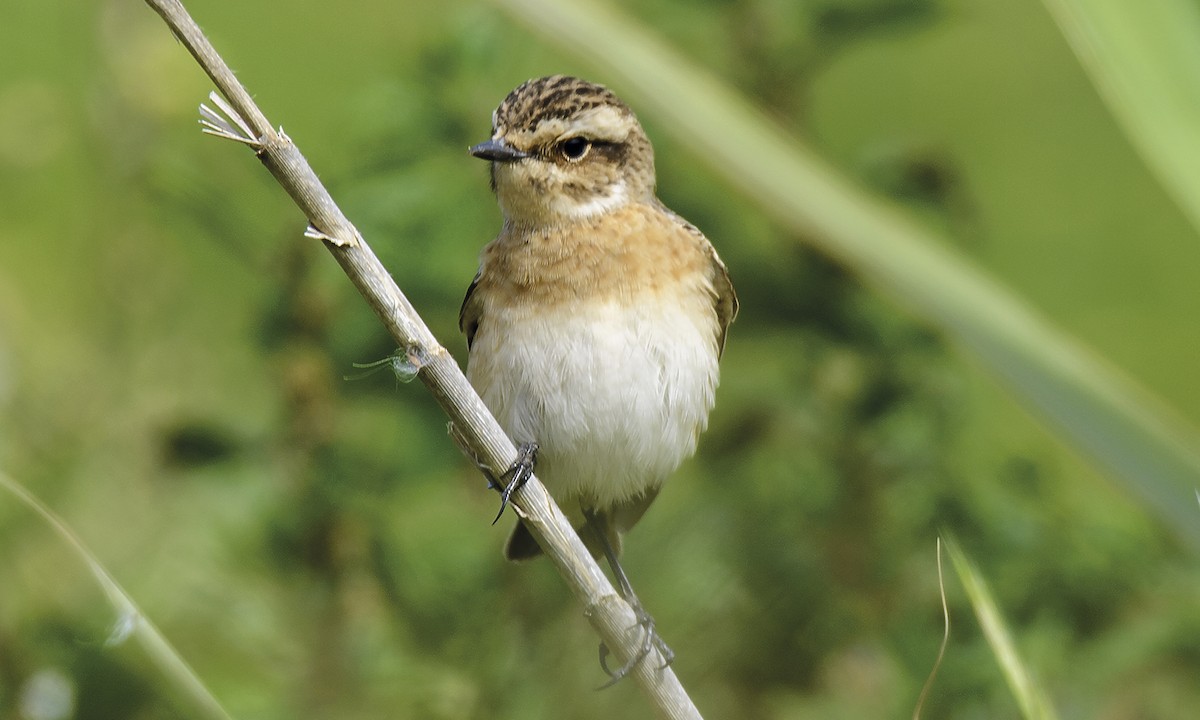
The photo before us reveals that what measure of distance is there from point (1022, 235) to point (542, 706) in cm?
332

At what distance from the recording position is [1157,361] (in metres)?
5.10

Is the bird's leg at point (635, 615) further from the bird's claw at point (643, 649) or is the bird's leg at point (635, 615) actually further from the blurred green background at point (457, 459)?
the blurred green background at point (457, 459)

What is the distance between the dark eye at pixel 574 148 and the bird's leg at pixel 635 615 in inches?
34.3

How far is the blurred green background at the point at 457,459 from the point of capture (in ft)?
10.6

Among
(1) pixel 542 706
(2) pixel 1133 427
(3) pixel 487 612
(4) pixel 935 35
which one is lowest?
(1) pixel 542 706

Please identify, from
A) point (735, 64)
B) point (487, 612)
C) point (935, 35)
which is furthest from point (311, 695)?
point (935, 35)

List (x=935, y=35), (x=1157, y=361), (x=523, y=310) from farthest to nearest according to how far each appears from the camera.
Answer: (x=1157, y=361), (x=935, y=35), (x=523, y=310)

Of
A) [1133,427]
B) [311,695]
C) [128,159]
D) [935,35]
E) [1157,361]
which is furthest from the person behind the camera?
[1157,361]

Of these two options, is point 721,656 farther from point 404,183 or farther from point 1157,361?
point 1157,361

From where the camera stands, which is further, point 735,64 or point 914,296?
point 735,64

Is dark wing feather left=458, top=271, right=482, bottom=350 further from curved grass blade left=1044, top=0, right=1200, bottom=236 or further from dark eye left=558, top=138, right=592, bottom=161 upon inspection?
curved grass blade left=1044, top=0, right=1200, bottom=236

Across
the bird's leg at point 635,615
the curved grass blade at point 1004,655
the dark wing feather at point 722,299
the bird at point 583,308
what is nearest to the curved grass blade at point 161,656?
the bird's leg at point 635,615

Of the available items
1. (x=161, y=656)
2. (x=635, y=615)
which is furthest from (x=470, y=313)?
(x=161, y=656)

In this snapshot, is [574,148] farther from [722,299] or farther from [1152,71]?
[1152,71]
